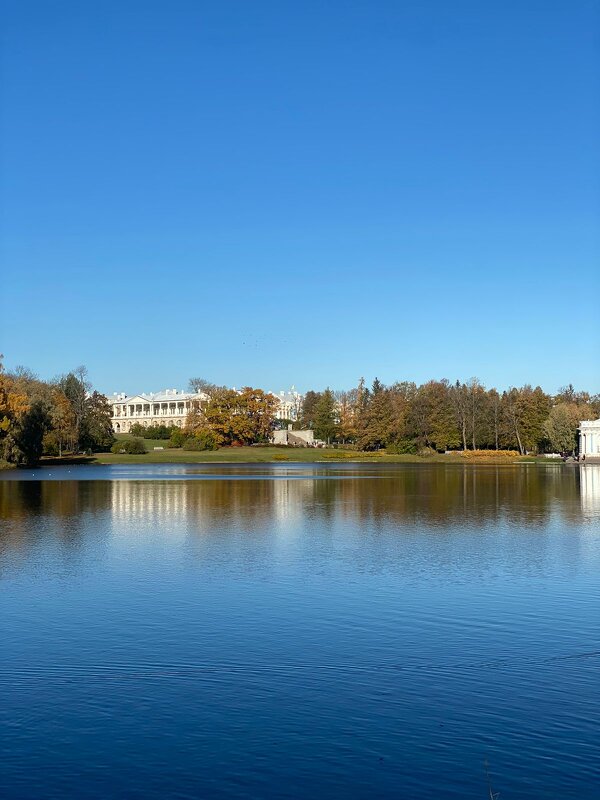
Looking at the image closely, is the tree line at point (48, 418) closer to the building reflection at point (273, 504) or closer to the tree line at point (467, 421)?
the building reflection at point (273, 504)

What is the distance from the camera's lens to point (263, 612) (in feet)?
51.2

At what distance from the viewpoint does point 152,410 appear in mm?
190500

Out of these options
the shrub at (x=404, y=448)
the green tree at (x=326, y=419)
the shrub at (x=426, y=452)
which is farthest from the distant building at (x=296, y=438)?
the shrub at (x=426, y=452)

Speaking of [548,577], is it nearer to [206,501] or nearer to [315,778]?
[315,778]

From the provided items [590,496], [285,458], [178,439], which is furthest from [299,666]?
[178,439]

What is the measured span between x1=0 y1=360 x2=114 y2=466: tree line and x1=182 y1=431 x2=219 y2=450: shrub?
10.2 meters

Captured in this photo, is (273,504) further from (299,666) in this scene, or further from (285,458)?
(285,458)

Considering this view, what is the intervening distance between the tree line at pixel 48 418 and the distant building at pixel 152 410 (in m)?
62.8

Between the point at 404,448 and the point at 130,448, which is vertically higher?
the point at 130,448

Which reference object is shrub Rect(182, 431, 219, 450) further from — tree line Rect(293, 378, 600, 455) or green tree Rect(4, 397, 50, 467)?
green tree Rect(4, 397, 50, 467)

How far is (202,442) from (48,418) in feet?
118

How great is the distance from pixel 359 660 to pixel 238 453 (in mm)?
100064

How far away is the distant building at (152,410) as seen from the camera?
599 feet

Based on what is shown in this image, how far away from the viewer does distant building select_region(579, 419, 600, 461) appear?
106500mm
